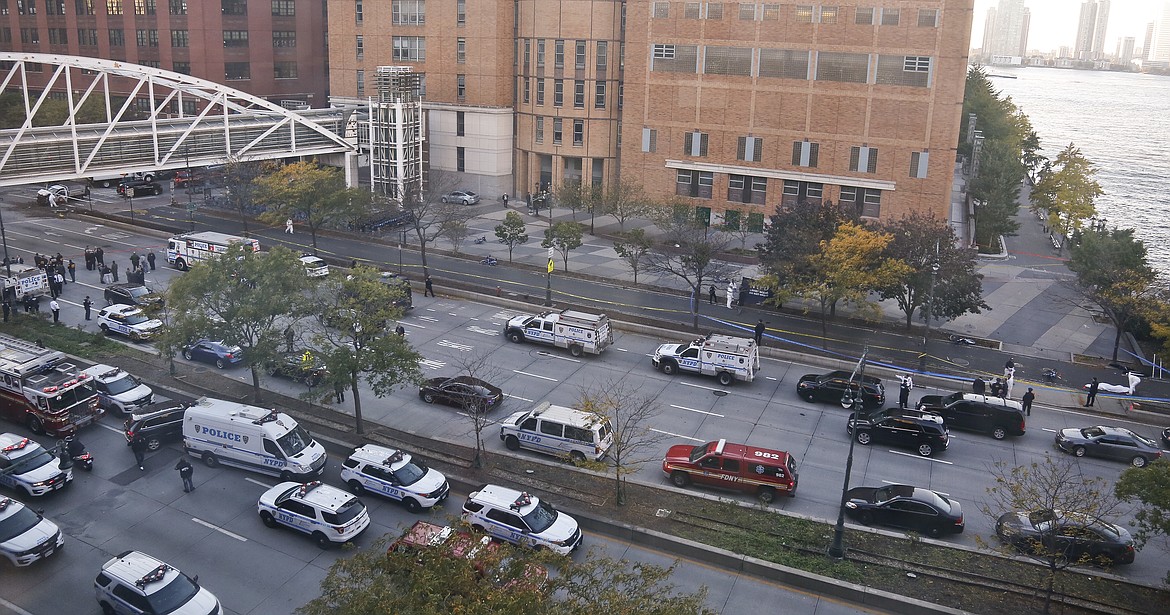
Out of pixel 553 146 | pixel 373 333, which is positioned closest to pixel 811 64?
pixel 553 146

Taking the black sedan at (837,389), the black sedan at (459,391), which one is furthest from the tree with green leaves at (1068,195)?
the black sedan at (459,391)

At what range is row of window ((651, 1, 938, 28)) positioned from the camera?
59.9m

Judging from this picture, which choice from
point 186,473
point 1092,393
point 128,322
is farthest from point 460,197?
point 1092,393

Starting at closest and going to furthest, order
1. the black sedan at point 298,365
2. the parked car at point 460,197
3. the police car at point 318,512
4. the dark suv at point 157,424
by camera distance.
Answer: the police car at point 318,512, the dark suv at point 157,424, the black sedan at point 298,365, the parked car at point 460,197

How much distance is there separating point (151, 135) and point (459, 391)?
124 ft

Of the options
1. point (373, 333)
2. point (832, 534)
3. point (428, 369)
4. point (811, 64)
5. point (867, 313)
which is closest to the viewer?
point (832, 534)

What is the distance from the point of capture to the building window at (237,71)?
8931 cm

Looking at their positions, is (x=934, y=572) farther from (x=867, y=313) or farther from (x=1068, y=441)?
(x=867, y=313)

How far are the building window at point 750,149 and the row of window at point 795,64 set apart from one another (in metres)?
4.74

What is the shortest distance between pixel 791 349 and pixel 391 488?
2196 cm

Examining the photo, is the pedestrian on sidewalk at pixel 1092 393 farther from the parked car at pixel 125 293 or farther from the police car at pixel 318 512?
the parked car at pixel 125 293

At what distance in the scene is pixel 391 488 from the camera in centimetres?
2552

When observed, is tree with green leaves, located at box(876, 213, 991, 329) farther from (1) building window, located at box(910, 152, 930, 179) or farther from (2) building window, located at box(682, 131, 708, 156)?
(2) building window, located at box(682, 131, 708, 156)

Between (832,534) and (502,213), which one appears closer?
(832,534)
